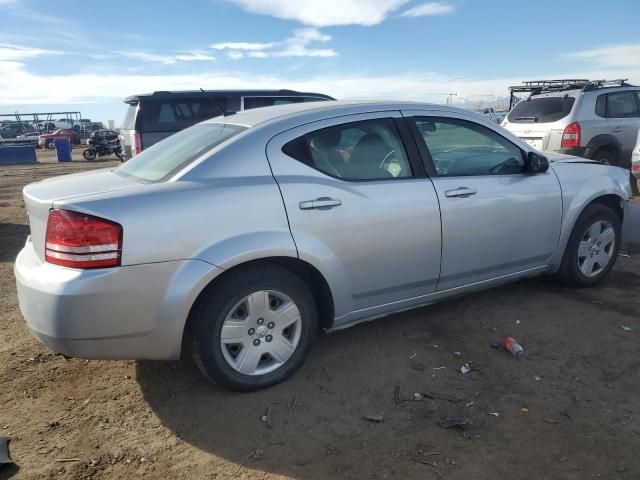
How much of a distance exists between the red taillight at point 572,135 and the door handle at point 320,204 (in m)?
6.75

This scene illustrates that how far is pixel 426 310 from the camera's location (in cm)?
414

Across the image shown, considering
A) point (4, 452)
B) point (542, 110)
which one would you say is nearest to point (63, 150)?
point (542, 110)

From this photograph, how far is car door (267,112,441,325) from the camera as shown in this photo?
300 centimetres

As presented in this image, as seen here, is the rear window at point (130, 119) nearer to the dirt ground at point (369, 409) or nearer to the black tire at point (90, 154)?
the dirt ground at point (369, 409)

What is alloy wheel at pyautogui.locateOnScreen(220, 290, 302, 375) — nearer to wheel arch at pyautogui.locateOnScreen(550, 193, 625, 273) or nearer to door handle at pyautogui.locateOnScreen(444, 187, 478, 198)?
door handle at pyautogui.locateOnScreen(444, 187, 478, 198)

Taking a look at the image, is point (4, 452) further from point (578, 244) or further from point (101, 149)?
point (101, 149)

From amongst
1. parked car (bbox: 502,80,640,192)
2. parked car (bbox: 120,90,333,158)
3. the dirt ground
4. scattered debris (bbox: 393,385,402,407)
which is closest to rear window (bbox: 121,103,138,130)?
parked car (bbox: 120,90,333,158)

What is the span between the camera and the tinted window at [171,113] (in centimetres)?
904

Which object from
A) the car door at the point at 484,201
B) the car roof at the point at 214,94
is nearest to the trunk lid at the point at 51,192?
the car door at the point at 484,201

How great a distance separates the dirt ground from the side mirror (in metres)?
1.12

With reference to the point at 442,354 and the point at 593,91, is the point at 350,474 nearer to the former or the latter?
the point at 442,354

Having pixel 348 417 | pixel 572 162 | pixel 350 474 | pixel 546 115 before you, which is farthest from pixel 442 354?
pixel 546 115

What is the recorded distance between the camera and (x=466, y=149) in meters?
3.82

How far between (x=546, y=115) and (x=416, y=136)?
249 inches
